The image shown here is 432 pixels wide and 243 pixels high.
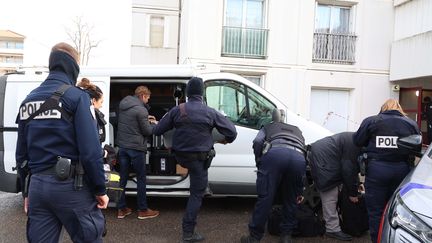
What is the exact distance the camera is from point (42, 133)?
2.96 m

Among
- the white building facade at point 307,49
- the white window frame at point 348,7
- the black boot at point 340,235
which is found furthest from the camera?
the white window frame at point 348,7

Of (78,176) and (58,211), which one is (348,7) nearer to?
(78,176)

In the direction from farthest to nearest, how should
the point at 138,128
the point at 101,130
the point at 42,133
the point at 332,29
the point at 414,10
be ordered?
the point at 332,29 → the point at 414,10 → the point at 138,128 → the point at 101,130 → the point at 42,133

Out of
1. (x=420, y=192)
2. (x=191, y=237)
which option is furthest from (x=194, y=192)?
(x=420, y=192)

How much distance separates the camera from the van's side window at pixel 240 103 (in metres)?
6.21

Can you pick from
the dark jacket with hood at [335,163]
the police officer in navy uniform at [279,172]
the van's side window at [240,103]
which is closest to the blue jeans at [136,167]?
the van's side window at [240,103]

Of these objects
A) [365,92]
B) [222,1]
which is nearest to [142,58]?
[222,1]

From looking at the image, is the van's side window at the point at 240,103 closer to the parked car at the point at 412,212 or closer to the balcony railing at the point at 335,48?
the parked car at the point at 412,212

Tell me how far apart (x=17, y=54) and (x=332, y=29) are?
96.7m

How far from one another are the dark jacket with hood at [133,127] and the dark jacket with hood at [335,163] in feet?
7.26

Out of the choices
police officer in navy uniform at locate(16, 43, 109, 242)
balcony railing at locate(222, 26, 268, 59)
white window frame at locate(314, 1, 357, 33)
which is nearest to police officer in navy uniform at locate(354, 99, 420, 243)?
police officer in navy uniform at locate(16, 43, 109, 242)

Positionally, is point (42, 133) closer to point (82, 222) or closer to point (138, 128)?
point (82, 222)

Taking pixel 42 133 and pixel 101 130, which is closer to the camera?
pixel 42 133

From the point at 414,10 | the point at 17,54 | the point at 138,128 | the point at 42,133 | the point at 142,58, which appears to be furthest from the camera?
the point at 17,54
